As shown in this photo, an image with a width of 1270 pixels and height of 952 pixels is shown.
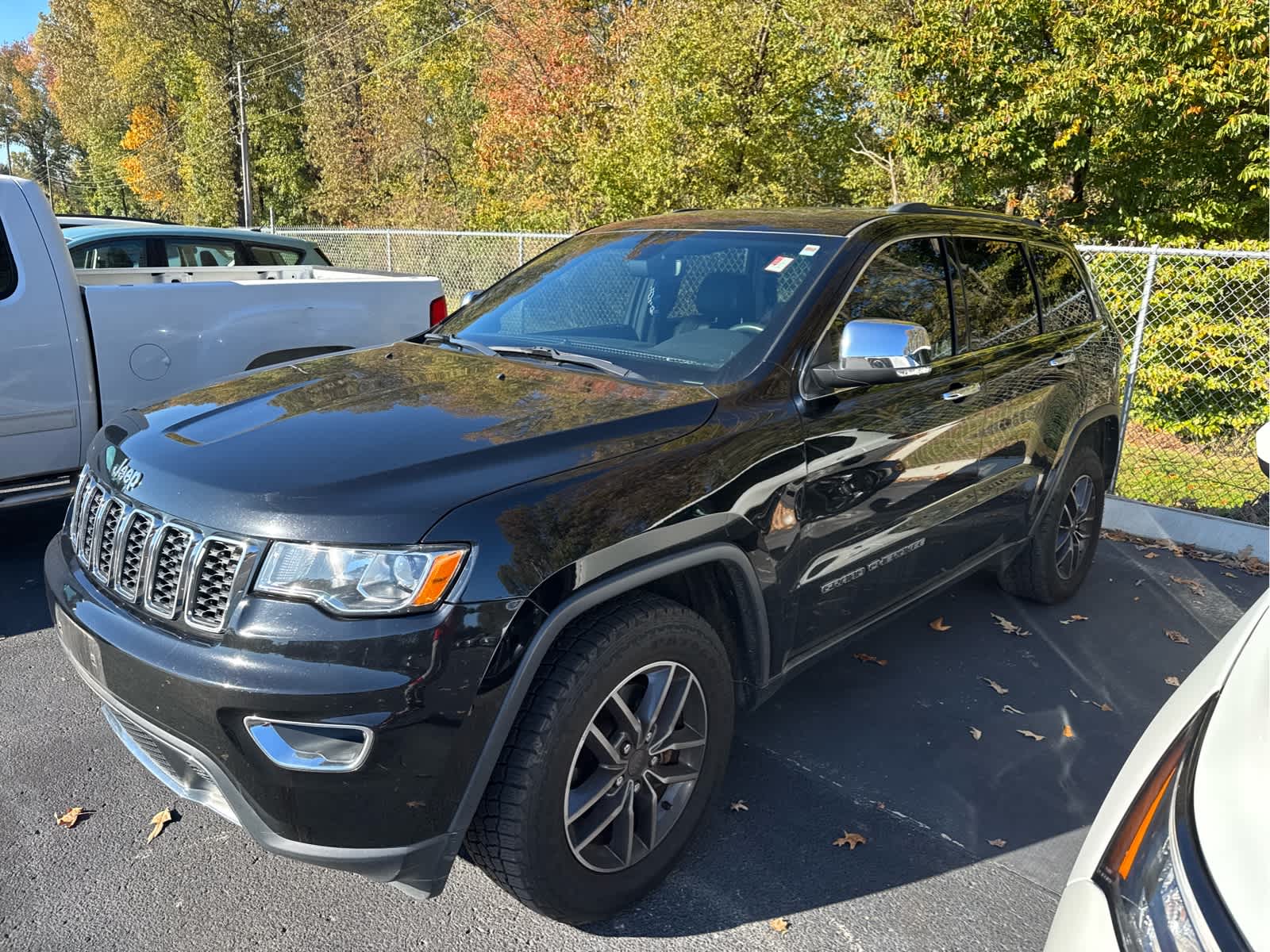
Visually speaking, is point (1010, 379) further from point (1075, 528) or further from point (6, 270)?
point (6, 270)

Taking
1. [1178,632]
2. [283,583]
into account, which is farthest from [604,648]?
[1178,632]

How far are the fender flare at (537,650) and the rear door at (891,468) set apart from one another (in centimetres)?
64

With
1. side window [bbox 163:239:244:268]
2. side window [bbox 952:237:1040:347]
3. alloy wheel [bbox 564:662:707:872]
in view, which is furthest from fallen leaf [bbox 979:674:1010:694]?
side window [bbox 163:239:244:268]

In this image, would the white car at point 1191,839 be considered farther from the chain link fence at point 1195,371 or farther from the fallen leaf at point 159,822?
the chain link fence at point 1195,371

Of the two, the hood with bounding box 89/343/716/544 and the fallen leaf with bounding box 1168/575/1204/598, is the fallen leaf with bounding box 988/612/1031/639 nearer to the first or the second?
the fallen leaf with bounding box 1168/575/1204/598

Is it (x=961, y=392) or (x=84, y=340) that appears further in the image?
(x=84, y=340)

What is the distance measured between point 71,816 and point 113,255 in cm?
739

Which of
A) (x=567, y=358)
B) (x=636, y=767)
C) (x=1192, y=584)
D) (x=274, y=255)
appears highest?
(x=274, y=255)

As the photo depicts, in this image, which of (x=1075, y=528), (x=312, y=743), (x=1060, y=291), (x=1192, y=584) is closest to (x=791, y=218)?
(x=1060, y=291)

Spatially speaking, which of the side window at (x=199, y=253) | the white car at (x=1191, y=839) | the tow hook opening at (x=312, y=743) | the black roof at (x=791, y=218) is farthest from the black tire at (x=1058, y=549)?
the side window at (x=199, y=253)

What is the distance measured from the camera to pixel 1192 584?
553cm

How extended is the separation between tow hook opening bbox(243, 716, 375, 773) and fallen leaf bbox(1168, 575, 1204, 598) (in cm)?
495

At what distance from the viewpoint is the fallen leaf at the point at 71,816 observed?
2.96m

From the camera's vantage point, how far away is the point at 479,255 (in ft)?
48.2
